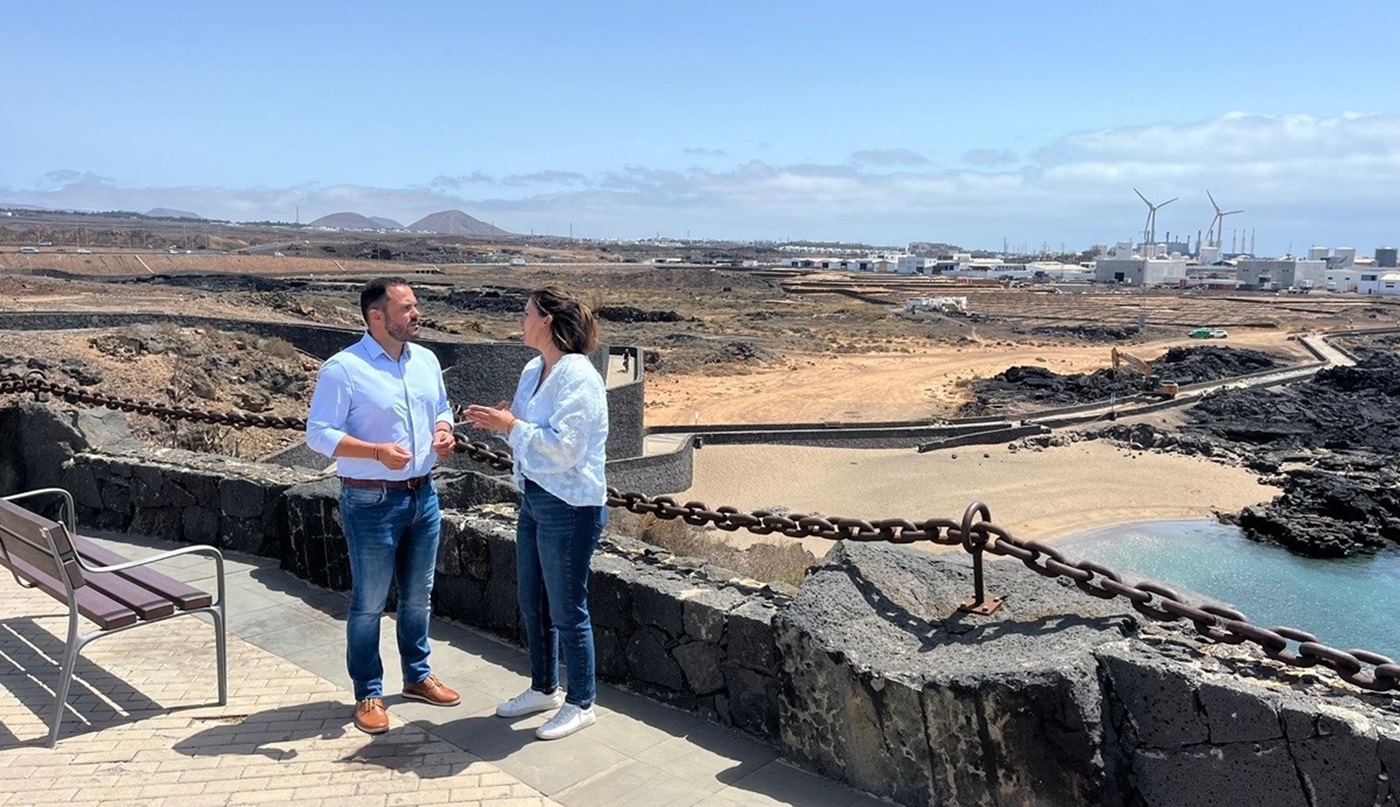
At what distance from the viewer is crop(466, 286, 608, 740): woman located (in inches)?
144

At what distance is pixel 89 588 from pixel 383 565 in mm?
1231

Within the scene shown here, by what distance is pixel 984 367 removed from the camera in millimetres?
46344

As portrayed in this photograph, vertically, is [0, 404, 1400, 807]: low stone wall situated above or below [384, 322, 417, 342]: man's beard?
below

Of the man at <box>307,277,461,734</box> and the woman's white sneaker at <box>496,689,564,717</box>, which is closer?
the man at <box>307,277,461,734</box>

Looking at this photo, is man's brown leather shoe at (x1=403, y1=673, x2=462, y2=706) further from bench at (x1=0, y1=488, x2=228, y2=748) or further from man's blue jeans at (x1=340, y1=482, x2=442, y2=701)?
bench at (x1=0, y1=488, x2=228, y2=748)

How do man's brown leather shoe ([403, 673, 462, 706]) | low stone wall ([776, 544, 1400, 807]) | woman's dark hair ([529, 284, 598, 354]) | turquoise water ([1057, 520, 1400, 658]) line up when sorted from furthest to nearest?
turquoise water ([1057, 520, 1400, 658]) → man's brown leather shoe ([403, 673, 462, 706]) → woman's dark hair ([529, 284, 598, 354]) → low stone wall ([776, 544, 1400, 807])

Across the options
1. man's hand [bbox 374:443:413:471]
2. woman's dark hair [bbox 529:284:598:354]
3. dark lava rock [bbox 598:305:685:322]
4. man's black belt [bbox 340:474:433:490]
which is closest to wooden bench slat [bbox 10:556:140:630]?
man's black belt [bbox 340:474:433:490]

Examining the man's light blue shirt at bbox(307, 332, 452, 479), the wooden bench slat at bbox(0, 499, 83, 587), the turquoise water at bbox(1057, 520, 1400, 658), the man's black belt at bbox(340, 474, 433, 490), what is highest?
the man's light blue shirt at bbox(307, 332, 452, 479)

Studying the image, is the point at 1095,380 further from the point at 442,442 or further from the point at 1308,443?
the point at 442,442

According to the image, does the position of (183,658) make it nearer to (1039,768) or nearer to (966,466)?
(1039,768)

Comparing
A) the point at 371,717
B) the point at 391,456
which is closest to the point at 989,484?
the point at 371,717

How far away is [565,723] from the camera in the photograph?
395cm

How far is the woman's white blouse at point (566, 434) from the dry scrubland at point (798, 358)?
0.45m

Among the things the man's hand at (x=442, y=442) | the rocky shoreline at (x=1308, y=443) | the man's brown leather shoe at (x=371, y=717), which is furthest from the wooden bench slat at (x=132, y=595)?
the rocky shoreline at (x=1308, y=443)
